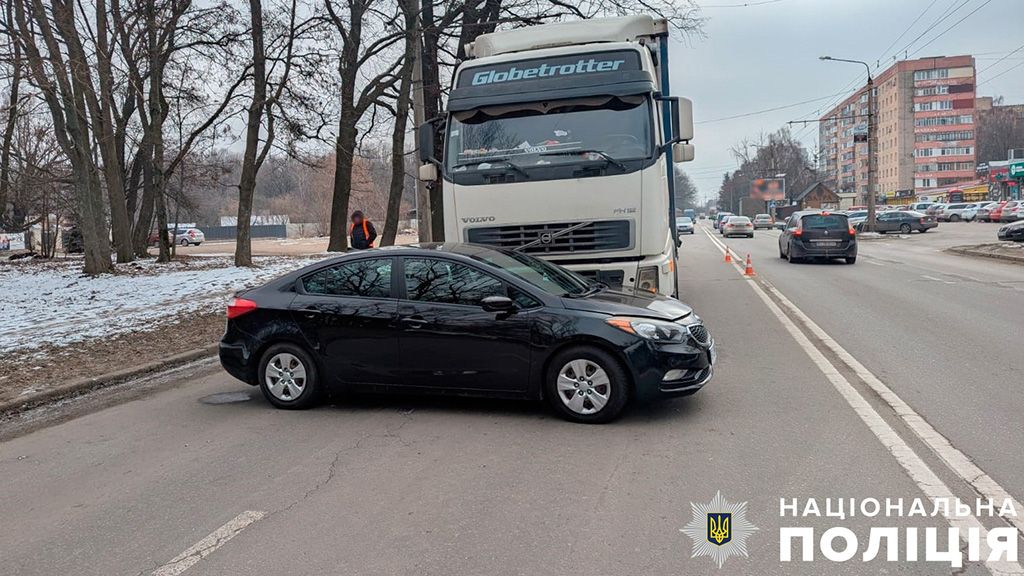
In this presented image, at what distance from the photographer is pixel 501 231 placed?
28.0 feet

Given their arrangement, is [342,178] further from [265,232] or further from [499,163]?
[265,232]

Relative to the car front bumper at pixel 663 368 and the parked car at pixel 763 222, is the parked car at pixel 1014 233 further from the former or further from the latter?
the parked car at pixel 763 222

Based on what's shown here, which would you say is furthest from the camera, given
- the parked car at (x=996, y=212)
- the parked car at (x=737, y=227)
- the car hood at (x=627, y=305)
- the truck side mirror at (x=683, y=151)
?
the parked car at (x=996, y=212)

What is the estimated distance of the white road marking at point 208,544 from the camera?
3604 mm

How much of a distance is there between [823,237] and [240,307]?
1874 cm

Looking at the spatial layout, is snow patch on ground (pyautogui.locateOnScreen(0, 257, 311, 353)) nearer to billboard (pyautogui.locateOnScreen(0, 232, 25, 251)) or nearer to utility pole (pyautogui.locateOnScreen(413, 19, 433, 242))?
utility pole (pyautogui.locateOnScreen(413, 19, 433, 242))

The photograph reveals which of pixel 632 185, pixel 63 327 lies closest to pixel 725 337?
pixel 632 185

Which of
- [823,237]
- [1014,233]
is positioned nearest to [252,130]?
[823,237]

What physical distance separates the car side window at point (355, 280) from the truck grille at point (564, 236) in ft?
7.35

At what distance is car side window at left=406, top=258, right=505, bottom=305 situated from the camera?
6.16 metres

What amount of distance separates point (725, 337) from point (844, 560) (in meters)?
6.26

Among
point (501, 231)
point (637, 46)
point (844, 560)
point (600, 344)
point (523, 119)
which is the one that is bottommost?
point (844, 560)

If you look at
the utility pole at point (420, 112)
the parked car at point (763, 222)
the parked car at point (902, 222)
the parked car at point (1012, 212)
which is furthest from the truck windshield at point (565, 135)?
the parked car at point (763, 222)

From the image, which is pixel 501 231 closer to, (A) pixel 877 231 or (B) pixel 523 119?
(B) pixel 523 119
